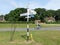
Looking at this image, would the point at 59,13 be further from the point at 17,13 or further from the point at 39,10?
the point at 17,13

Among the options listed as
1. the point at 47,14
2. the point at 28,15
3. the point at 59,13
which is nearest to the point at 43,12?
the point at 47,14

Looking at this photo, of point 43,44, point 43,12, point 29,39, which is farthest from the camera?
point 43,12

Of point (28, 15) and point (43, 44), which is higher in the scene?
point (28, 15)

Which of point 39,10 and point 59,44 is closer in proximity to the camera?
point 59,44

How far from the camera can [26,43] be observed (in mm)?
15164

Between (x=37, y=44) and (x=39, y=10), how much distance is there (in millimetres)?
120665

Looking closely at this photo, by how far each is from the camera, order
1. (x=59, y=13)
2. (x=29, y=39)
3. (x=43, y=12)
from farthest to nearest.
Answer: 1. (x=59, y=13)
2. (x=43, y=12)
3. (x=29, y=39)

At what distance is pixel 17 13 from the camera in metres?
116

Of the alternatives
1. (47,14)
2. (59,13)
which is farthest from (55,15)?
(47,14)

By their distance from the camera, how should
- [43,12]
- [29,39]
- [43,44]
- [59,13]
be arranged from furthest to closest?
[59,13]
[43,12]
[29,39]
[43,44]

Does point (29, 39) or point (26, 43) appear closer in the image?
point (26, 43)

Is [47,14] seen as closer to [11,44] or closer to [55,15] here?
[55,15]

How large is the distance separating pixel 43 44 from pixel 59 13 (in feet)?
426

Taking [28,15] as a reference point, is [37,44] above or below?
below
